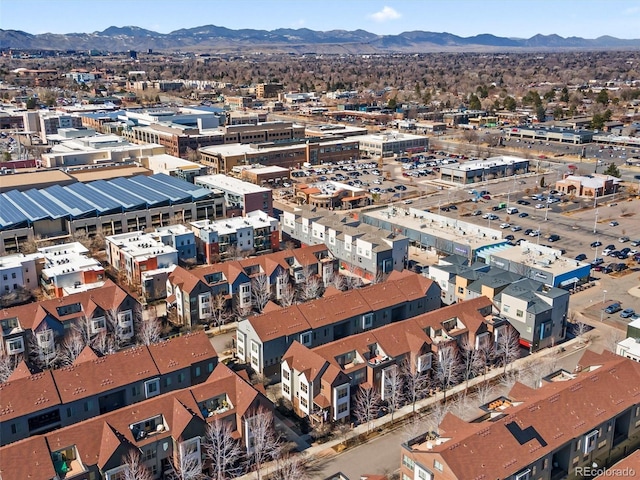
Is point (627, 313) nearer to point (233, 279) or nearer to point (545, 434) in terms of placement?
point (545, 434)

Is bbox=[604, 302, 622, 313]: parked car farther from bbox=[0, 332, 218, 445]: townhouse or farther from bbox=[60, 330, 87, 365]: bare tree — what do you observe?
bbox=[60, 330, 87, 365]: bare tree

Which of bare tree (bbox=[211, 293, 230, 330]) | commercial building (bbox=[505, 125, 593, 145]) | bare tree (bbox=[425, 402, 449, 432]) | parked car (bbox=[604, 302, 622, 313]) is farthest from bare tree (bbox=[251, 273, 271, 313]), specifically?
commercial building (bbox=[505, 125, 593, 145])

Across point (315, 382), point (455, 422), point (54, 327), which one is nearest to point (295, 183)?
point (54, 327)

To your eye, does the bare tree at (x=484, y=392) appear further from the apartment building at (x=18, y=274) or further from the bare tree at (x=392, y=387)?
the apartment building at (x=18, y=274)

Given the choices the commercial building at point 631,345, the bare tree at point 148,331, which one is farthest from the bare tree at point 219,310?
the commercial building at point 631,345

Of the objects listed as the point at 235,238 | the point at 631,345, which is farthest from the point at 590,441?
the point at 235,238

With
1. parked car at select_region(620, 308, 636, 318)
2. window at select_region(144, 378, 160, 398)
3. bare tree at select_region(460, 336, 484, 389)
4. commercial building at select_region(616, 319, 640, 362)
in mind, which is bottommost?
parked car at select_region(620, 308, 636, 318)

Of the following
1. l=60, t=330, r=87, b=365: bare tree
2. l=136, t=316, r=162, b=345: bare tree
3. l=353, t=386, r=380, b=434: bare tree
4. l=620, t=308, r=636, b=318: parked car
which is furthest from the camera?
l=620, t=308, r=636, b=318: parked car
